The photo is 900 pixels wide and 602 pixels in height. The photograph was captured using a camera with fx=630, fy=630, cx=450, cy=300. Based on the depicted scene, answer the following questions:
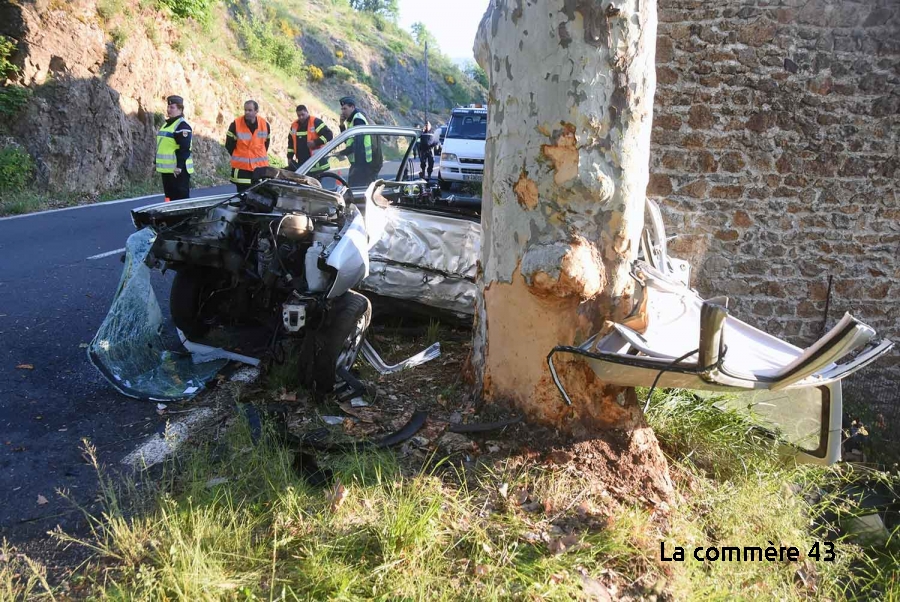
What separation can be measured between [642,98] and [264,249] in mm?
2677

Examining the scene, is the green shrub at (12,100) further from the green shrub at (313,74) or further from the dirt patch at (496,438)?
the green shrub at (313,74)

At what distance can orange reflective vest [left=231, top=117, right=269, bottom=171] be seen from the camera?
980cm

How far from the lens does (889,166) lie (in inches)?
246

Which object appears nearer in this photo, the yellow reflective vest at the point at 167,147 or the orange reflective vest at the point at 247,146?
the yellow reflective vest at the point at 167,147

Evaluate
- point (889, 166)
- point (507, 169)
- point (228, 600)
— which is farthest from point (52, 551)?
point (889, 166)

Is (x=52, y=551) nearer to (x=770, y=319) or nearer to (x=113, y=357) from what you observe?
A: (x=113, y=357)

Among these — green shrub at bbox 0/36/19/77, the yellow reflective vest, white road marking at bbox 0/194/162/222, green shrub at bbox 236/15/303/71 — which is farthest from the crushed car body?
green shrub at bbox 236/15/303/71

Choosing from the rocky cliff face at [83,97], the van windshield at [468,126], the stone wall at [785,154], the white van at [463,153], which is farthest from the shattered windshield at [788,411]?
the rocky cliff face at [83,97]

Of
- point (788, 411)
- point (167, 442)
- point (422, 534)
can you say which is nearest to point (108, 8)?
point (167, 442)

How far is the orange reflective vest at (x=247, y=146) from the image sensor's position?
9.80 m

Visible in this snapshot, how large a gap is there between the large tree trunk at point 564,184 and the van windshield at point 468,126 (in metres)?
13.2

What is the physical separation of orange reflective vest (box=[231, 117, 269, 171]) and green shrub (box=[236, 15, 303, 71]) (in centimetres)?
2116

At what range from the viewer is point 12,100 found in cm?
1316

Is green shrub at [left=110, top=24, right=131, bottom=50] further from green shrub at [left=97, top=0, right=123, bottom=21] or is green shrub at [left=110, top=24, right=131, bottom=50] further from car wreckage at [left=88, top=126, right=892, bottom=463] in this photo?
car wreckage at [left=88, top=126, right=892, bottom=463]
